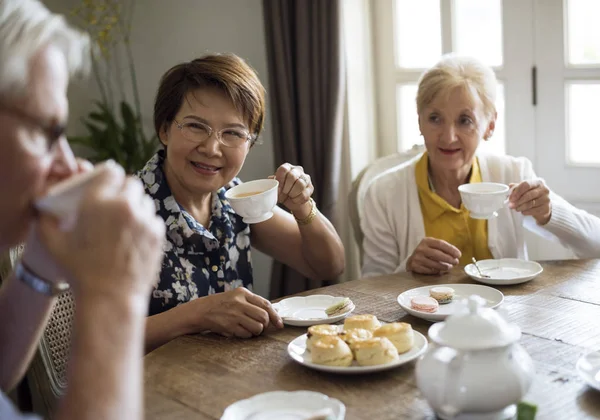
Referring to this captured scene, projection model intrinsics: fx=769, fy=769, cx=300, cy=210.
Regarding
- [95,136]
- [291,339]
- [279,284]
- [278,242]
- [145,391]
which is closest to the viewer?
[145,391]

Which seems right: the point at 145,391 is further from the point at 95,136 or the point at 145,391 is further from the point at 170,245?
the point at 95,136

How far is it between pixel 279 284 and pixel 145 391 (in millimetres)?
1964

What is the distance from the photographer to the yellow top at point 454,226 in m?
2.63

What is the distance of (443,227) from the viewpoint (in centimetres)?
267

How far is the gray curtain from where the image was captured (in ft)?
10.7

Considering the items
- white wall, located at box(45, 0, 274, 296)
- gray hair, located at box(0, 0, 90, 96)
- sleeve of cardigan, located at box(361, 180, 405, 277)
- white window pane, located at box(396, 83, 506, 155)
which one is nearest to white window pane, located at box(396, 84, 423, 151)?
white window pane, located at box(396, 83, 506, 155)

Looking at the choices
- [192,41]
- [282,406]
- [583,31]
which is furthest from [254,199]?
[192,41]

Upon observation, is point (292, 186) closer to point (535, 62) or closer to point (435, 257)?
point (435, 257)

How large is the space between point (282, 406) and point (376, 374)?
24 centimetres

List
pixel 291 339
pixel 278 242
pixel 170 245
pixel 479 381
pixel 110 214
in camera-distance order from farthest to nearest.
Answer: pixel 278 242
pixel 170 245
pixel 291 339
pixel 479 381
pixel 110 214

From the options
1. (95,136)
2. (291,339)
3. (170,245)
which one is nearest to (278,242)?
(170,245)

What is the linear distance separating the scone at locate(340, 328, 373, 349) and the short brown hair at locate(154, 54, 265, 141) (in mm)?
876

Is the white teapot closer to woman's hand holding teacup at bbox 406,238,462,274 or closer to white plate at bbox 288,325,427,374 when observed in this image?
white plate at bbox 288,325,427,374

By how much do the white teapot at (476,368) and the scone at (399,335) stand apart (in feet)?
1.07
